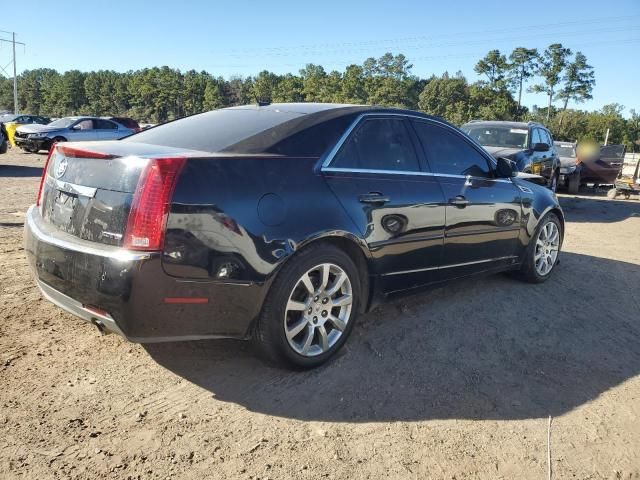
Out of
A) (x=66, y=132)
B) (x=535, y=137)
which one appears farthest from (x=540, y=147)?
(x=66, y=132)

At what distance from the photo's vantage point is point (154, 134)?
3.55m

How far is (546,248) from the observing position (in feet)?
17.3

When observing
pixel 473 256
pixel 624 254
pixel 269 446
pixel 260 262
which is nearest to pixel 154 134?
pixel 260 262

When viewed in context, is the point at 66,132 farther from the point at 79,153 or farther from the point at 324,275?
the point at 324,275

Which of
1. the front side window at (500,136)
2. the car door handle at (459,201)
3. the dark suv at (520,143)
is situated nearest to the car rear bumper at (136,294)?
the car door handle at (459,201)

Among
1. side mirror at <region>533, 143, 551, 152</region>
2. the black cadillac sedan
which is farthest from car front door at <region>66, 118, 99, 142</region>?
the black cadillac sedan

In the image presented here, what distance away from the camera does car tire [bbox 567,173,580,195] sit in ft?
47.7

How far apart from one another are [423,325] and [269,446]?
73.2 inches

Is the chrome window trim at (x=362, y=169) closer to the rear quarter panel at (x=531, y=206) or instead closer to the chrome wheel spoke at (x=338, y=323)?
the rear quarter panel at (x=531, y=206)

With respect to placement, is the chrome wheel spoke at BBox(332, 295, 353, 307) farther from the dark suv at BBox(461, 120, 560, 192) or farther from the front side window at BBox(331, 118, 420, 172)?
the dark suv at BBox(461, 120, 560, 192)

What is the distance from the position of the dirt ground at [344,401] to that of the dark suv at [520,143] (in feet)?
19.7

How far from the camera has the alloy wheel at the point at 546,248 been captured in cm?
517

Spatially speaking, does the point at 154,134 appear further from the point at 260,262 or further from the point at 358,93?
the point at 358,93

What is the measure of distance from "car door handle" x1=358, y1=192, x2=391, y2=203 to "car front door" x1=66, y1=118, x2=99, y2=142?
61.8 feet
